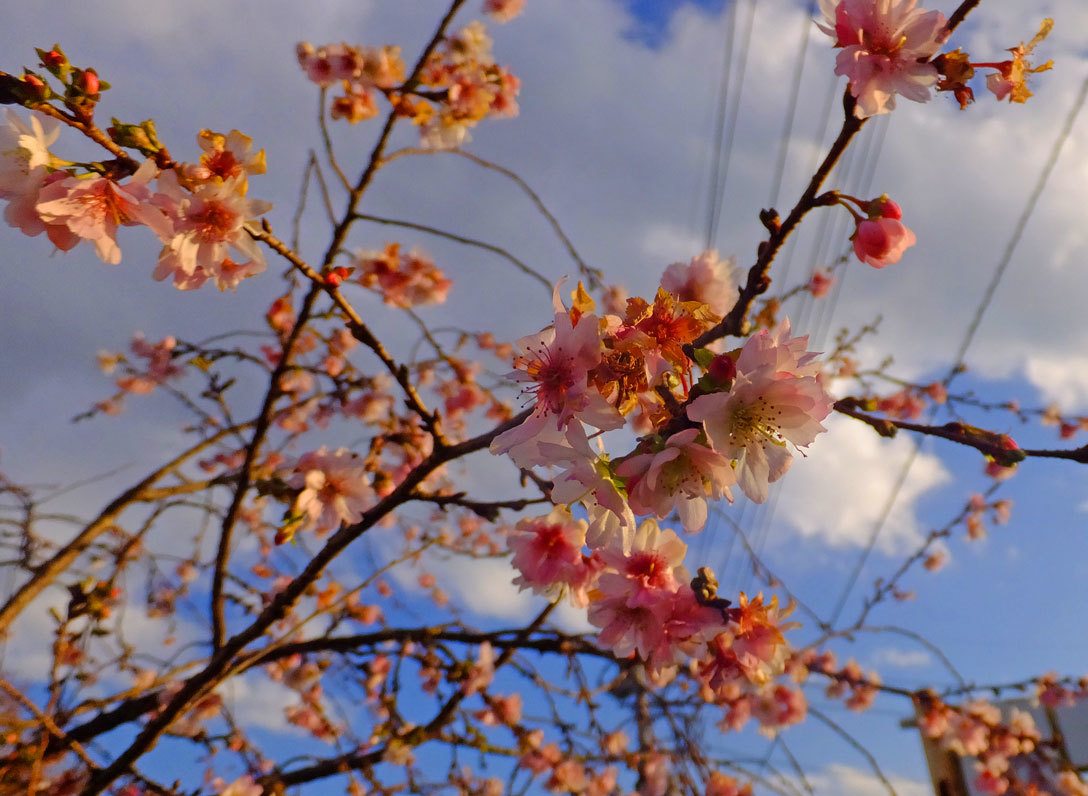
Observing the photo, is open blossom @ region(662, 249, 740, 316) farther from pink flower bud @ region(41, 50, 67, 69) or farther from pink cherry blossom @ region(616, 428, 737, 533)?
pink flower bud @ region(41, 50, 67, 69)

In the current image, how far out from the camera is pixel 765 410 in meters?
0.70

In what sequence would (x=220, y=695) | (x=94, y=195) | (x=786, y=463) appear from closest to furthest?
(x=786, y=463)
(x=94, y=195)
(x=220, y=695)

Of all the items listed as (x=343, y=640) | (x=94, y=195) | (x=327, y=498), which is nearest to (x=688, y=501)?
(x=94, y=195)

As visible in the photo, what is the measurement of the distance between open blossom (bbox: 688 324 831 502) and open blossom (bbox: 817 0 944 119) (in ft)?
1.39

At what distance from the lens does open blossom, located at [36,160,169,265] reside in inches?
33.0

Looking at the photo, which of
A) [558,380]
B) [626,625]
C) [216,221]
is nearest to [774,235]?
[558,380]

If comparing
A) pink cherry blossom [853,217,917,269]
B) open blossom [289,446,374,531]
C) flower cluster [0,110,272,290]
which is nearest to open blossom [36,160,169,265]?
flower cluster [0,110,272,290]

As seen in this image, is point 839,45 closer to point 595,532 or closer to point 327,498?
point 595,532

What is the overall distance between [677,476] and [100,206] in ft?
2.87

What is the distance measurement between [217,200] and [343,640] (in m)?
1.44

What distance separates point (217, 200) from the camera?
0.92 metres

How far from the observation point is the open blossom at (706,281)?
4.00ft

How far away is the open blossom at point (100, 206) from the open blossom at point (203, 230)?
1.0 inches

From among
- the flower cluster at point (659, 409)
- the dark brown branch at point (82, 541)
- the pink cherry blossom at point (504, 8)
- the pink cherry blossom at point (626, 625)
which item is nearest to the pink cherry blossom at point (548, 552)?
the pink cherry blossom at point (626, 625)
